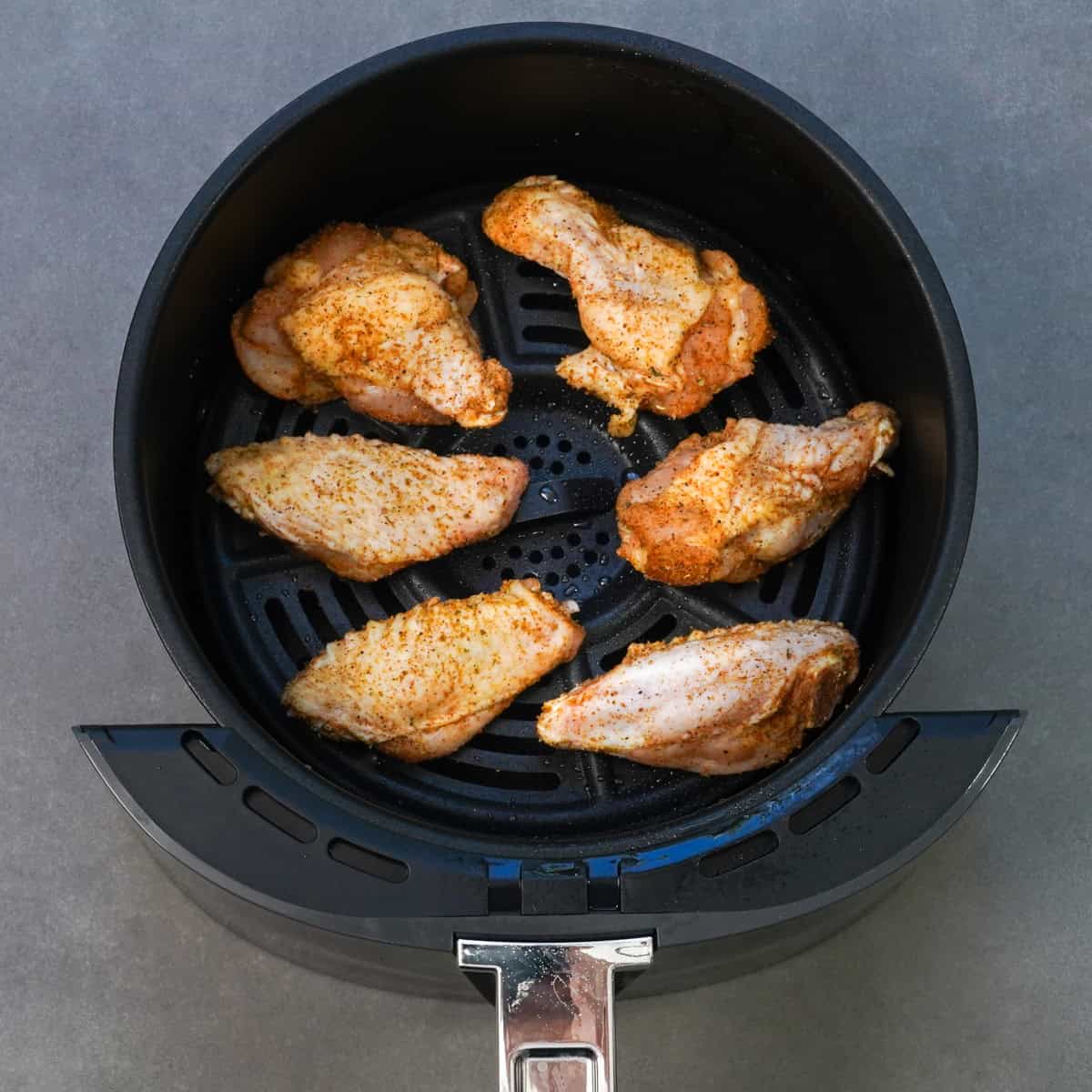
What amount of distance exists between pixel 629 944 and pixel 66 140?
3.87 ft

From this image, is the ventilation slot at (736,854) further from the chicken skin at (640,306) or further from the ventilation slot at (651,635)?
the chicken skin at (640,306)

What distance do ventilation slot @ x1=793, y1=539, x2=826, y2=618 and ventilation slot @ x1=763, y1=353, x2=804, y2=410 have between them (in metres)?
0.16

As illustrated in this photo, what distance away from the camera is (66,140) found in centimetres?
155

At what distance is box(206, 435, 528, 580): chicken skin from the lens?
1.29 meters

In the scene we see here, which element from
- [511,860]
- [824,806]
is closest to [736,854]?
[824,806]

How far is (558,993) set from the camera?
1.03 meters

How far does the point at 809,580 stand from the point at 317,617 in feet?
1.77

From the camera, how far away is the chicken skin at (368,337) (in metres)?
1.33

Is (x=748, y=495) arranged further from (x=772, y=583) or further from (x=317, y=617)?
(x=317, y=617)

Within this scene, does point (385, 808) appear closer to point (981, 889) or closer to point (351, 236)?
point (351, 236)

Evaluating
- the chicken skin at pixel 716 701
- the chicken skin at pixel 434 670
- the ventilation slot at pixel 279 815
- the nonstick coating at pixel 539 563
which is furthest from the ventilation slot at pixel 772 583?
the ventilation slot at pixel 279 815

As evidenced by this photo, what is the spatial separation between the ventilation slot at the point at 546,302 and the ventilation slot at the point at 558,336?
0.02 meters

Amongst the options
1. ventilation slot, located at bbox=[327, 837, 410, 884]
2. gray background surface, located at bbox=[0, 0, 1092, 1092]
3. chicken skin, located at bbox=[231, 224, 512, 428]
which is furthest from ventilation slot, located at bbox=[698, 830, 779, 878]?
chicken skin, located at bbox=[231, 224, 512, 428]

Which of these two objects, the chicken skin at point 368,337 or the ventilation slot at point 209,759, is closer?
the ventilation slot at point 209,759
